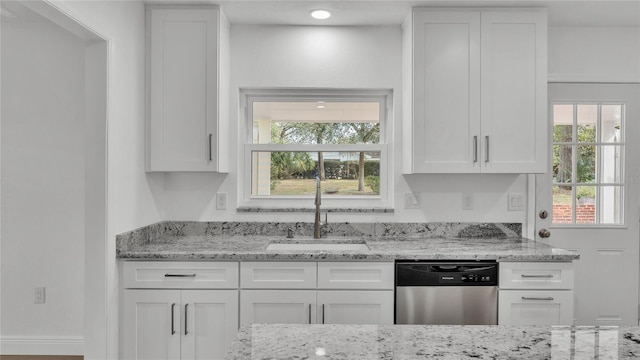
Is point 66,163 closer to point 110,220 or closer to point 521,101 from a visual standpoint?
point 110,220

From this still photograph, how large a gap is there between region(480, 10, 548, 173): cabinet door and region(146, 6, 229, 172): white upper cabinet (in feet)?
5.53

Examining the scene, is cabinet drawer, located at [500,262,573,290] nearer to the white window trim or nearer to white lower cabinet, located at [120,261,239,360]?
the white window trim

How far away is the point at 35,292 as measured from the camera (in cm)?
301

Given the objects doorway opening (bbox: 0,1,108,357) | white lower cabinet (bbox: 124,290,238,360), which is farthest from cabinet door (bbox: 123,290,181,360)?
doorway opening (bbox: 0,1,108,357)

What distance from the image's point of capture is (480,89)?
2.66 meters

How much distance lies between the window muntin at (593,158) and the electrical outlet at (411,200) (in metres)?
1.01

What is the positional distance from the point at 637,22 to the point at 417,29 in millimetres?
1573

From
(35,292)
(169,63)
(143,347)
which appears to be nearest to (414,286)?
(143,347)

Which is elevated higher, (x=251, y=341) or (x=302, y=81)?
(x=302, y=81)

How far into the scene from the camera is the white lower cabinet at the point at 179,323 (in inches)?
91.5

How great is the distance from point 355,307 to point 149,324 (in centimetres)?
113

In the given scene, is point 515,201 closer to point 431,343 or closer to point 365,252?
point 365,252

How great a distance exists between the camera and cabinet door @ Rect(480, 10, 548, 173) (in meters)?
2.65

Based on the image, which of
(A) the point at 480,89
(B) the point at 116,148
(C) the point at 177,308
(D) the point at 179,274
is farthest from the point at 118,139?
(A) the point at 480,89
